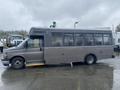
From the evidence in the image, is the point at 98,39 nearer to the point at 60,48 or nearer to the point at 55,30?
the point at 60,48

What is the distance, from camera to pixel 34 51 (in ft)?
44.5

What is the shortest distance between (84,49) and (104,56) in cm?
164

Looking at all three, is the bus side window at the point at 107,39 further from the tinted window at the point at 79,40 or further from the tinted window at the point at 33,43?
the tinted window at the point at 33,43

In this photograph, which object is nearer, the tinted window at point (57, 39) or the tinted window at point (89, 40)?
the tinted window at point (57, 39)

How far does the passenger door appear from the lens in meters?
13.4

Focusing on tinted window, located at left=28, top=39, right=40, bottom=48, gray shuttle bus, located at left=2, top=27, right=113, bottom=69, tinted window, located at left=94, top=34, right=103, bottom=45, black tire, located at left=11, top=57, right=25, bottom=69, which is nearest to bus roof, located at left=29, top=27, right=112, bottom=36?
gray shuttle bus, located at left=2, top=27, right=113, bottom=69

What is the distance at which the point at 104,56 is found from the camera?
49.6 feet

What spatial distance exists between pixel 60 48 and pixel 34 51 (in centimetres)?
170

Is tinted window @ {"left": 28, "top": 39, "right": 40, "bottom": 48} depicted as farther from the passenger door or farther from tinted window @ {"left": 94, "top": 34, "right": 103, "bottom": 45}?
tinted window @ {"left": 94, "top": 34, "right": 103, "bottom": 45}

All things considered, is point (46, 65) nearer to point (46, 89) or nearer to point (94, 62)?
point (94, 62)

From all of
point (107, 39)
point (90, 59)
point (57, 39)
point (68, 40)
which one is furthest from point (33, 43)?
point (107, 39)

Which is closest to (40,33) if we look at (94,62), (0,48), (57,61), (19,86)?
(57,61)

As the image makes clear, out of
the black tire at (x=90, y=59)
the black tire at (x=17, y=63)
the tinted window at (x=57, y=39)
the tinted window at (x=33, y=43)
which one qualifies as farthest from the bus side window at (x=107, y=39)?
the black tire at (x=17, y=63)

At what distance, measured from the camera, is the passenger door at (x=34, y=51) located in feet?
44.1
